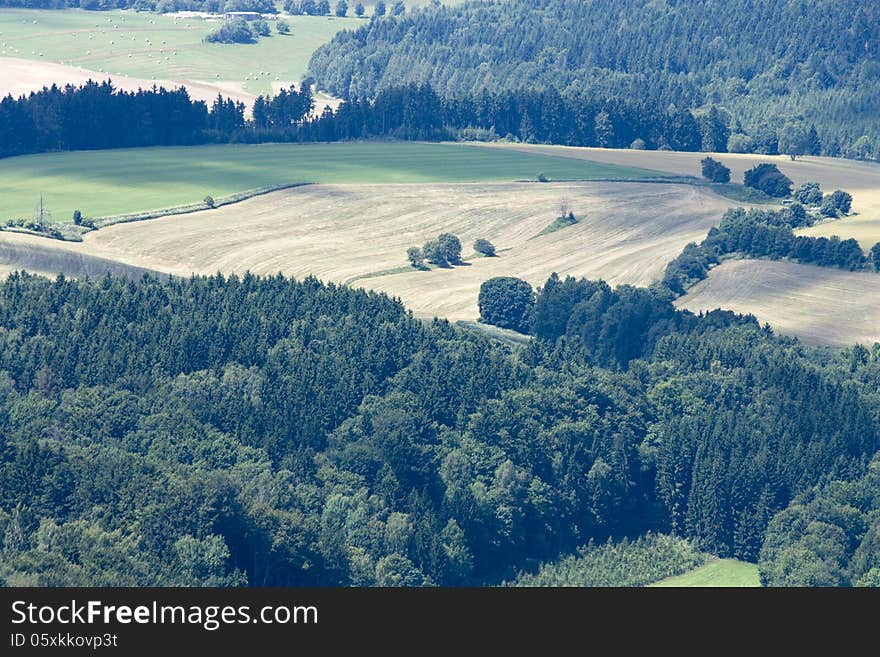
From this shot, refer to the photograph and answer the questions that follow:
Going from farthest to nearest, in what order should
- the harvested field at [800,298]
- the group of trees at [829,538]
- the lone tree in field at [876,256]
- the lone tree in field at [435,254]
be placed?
the lone tree in field at [876,256], the lone tree in field at [435,254], the harvested field at [800,298], the group of trees at [829,538]

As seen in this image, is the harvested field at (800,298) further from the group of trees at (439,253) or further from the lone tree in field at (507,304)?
the group of trees at (439,253)

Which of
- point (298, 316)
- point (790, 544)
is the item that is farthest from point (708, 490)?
point (298, 316)

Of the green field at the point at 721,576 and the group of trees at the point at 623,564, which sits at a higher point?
the group of trees at the point at 623,564

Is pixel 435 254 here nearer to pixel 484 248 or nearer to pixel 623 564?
pixel 484 248

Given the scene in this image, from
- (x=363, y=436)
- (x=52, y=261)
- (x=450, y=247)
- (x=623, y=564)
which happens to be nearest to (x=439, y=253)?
(x=450, y=247)

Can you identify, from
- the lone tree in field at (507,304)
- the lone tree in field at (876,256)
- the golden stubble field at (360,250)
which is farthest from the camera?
the lone tree in field at (876,256)

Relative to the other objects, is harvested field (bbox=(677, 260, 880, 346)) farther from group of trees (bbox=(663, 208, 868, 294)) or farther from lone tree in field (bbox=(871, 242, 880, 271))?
lone tree in field (bbox=(871, 242, 880, 271))

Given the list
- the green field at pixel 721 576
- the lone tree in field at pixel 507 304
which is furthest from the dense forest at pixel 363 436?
the lone tree in field at pixel 507 304
